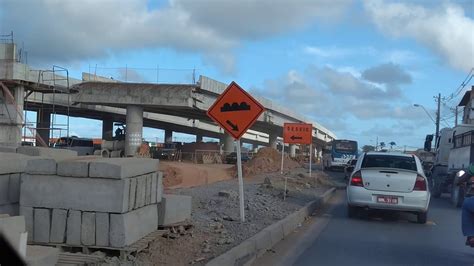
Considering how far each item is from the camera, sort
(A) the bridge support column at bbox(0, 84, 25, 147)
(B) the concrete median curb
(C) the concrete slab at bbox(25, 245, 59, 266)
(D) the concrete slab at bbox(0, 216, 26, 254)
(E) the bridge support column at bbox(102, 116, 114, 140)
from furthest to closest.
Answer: (E) the bridge support column at bbox(102, 116, 114, 140) → (A) the bridge support column at bbox(0, 84, 25, 147) → (B) the concrete median curb → (C) the concrete slab at bbox(25, 245, 59, 266) → (D) the concrete slab at bbox(0, 216, 26, 254)

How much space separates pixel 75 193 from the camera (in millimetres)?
7398

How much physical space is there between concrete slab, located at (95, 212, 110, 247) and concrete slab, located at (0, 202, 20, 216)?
136 cm

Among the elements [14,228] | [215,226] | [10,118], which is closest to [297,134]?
[215,226]

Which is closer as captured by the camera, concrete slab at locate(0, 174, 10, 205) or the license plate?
concrete slab at locate(0, 174, 10, 205)

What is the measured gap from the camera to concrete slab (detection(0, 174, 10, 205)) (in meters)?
7.80

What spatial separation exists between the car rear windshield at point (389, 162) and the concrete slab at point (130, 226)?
7806 millimetres

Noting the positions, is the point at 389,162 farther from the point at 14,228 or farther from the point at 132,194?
the point at 14,228

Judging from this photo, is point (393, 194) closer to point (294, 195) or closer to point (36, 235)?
point (294, 195)

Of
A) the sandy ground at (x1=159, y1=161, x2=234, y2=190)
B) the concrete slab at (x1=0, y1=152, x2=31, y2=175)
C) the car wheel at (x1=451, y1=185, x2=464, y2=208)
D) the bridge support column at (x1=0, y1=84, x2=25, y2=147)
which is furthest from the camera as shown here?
the bridge support column at (x1=0, y1=84, x2=25, y2=147)

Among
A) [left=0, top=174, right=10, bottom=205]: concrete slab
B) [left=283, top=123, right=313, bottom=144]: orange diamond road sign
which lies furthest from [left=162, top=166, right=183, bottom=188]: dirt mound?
[left=0, top=174, right=10, bottom=205]: concrete slab

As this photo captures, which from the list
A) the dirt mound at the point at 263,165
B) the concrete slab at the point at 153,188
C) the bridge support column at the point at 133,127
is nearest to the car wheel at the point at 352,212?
the concrete slab at the point at 153,188

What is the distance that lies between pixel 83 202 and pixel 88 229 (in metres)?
0.36

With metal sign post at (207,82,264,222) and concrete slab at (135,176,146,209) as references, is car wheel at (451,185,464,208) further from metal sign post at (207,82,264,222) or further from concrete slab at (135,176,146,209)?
concrete slab at (135,176,146,209)

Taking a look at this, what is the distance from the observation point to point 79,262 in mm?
6785
